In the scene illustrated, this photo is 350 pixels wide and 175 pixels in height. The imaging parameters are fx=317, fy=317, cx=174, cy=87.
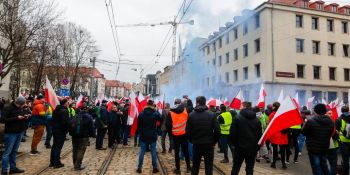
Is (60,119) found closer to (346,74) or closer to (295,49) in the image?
(295,49)

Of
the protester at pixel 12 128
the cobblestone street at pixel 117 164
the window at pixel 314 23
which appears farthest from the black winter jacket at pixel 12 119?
the window at pixel 314 23

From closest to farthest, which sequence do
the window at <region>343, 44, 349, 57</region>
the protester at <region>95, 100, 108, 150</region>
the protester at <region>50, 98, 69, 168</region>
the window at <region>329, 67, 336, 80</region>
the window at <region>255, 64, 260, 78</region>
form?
the protester at <region>50, 98, 69, 168</region>
the protester at <region>95, 100, 108, 150</region>
the window at <region>255, 64, 260, 78</region>
the window at <region>329, 67, 336, 80</region>
the window at <region>343, 44, 349, 57</region>

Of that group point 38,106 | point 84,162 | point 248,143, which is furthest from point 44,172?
point 248,143

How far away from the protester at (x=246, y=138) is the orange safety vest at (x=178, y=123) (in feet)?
7.92

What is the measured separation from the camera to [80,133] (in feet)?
29.8

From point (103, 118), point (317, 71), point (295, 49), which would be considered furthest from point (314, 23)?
point (103, 118)

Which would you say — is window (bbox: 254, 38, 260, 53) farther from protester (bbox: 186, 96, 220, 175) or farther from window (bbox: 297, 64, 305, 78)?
protester (bbox: 186, 96, 220, 175)

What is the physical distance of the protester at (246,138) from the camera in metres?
6.65

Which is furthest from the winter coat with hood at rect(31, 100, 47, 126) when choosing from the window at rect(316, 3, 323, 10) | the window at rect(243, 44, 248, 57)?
the window at rect(316, 3, 323, 10)

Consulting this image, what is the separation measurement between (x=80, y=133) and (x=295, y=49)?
34.5m

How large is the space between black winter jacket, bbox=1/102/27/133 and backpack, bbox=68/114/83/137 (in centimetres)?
126

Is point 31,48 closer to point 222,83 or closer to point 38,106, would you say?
point 38,106

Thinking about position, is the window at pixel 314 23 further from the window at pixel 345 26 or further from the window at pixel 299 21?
the window at pixel 345 26

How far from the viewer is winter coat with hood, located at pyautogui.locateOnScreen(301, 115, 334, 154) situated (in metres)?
6.82
